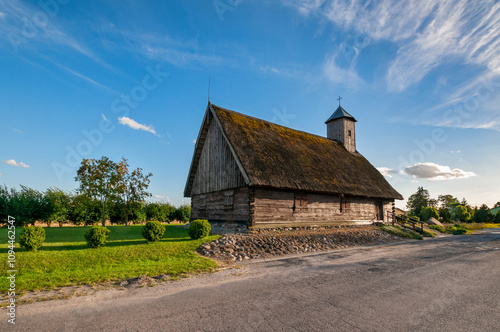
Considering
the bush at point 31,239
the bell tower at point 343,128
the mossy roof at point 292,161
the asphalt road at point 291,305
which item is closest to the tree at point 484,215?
the mossy roof at point 292,161

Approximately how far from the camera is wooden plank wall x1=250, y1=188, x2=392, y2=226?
15.8 metres

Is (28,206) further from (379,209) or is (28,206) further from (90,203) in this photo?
(379,209)

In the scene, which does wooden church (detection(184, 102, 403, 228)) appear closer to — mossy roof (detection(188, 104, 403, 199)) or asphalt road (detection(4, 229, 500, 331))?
mossy roof (detection(188, 104, 403, 199))

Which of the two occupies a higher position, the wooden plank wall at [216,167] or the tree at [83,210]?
the wooden plank wall at [216,167]

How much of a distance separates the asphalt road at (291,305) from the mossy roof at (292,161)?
26.3 feet

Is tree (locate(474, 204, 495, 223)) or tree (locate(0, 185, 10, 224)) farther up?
tree (locate(0, 185, 10, 224))

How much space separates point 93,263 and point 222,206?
10.8 m

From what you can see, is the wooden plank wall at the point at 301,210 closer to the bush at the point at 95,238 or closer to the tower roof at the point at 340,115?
the bush at the point at 95,238

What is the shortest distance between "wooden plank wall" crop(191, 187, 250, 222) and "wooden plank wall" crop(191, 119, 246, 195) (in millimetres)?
439

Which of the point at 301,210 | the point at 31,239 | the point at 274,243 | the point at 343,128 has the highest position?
the point at 343,128

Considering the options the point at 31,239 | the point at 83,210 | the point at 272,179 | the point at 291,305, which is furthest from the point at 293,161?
the point at 83,210

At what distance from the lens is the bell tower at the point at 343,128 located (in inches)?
1208

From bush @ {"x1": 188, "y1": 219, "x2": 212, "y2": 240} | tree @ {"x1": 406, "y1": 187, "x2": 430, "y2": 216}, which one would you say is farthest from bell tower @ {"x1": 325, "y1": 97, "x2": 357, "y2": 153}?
tree @ {"x1": 406, "y1": 187, "x2": 430, "y2": 216}

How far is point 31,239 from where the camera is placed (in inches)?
354
